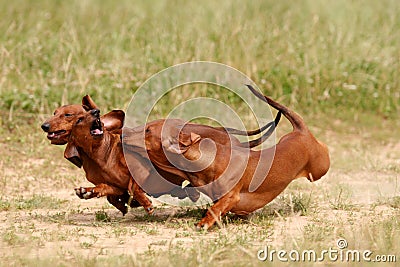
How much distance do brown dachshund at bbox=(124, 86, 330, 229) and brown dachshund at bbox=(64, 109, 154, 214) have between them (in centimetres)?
19

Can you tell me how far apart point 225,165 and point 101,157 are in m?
0.87

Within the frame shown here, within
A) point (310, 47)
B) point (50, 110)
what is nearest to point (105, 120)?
point (50, 110)

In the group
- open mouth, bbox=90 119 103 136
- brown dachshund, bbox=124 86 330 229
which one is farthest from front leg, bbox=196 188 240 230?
open mouth, bbox=90 119 103 136

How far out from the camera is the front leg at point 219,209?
517cm

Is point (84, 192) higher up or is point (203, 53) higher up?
point (84, 192)

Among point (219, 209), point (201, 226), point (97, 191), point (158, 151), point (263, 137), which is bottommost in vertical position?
point (201, 226)

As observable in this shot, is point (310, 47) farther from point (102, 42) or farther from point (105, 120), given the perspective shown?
point (105, 120)

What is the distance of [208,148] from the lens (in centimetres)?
524

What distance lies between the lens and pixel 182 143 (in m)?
5.16

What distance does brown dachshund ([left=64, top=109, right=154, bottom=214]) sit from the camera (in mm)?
5285

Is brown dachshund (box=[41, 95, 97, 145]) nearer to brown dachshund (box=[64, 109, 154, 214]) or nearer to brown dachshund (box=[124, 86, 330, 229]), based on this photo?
brown dachshund (box=[64, 109, 154, 214])

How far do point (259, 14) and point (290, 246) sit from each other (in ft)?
22.8

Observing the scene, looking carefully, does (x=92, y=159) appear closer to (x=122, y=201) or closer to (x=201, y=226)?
(x=122, y=201)

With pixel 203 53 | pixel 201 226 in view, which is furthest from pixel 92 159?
pixel 203 53
